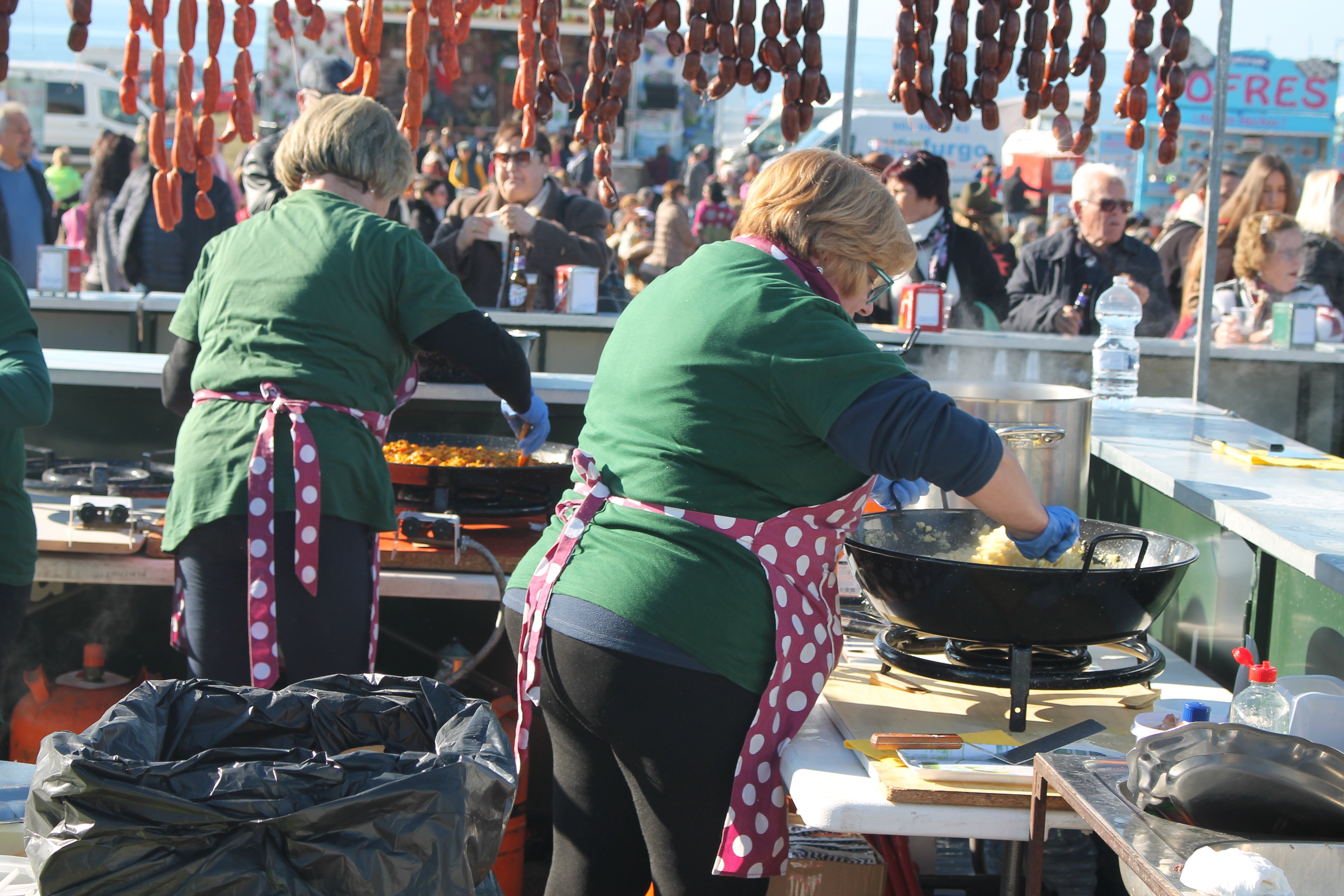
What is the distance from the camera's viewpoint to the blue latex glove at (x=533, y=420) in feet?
9.68

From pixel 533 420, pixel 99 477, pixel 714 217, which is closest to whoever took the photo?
pixel 533 420

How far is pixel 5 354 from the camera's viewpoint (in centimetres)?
250

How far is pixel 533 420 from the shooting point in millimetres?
2975

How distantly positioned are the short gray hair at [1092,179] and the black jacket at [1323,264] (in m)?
1.03

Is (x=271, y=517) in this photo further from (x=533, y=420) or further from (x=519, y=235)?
(x=519, y=235)

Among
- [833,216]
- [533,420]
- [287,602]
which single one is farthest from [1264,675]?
[287,602]

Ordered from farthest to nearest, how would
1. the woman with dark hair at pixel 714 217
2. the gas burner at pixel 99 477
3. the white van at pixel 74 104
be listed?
the white van at pixel 74 104 < the woman with dark hair at pixel 714 217 < the gas burner at pixel 99 477

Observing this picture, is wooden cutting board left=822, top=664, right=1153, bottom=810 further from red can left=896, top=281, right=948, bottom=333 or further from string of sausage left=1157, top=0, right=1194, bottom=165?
red can left=896, top=281, right=948, bottom=333

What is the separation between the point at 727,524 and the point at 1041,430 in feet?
3.57

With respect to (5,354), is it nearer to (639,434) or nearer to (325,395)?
(325,395)

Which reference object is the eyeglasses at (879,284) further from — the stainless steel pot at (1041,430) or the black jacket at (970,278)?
the black jacket at (970,278)

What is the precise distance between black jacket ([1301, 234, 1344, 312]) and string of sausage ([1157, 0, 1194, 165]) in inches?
95.3

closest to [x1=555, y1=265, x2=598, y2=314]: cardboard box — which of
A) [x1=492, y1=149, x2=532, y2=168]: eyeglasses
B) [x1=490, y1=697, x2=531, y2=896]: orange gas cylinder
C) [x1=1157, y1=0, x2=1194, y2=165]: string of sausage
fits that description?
[x1=492, y1=149, x2=532, y2=168]: eyeglasses

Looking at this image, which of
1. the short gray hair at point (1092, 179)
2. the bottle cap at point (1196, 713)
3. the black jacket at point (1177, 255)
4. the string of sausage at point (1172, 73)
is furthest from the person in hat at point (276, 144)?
the black jacket at point (1177, 255)
